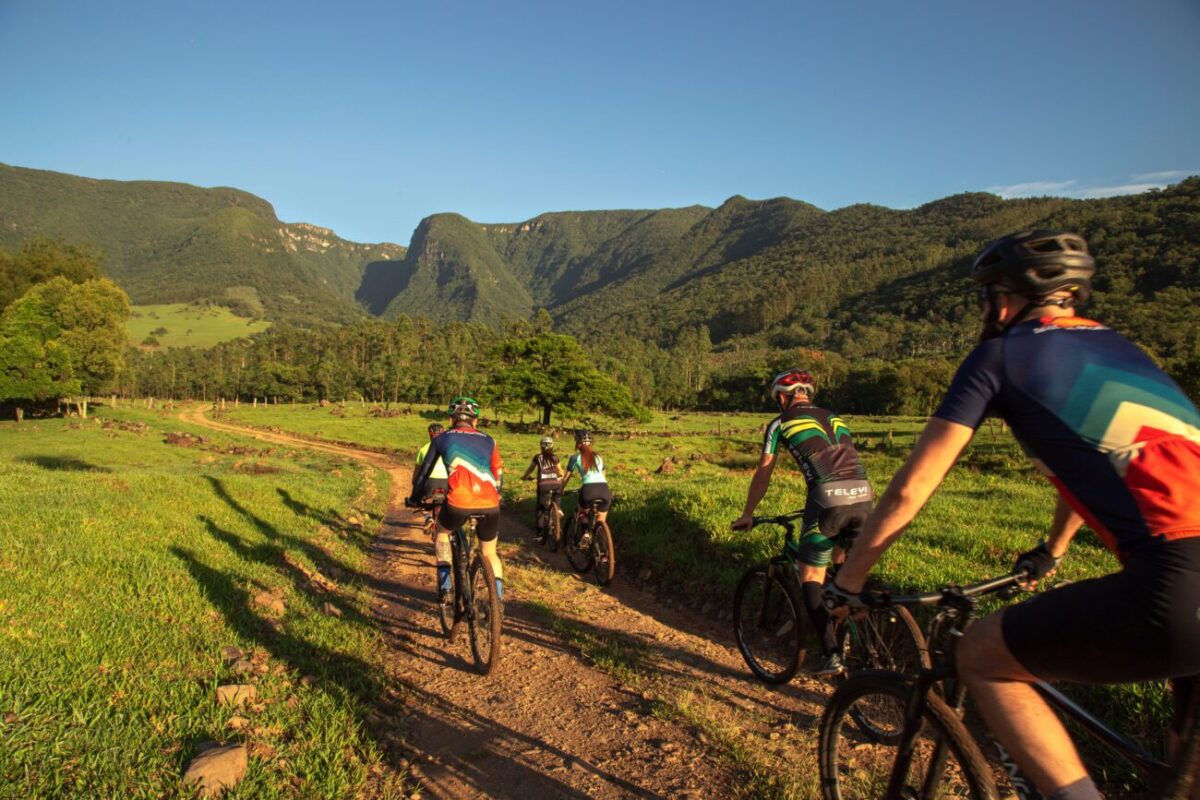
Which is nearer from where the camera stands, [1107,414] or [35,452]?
[1107,414]

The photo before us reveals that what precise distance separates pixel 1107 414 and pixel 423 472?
19.5 ft

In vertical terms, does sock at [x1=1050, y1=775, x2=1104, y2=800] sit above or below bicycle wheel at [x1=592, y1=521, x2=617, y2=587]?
above

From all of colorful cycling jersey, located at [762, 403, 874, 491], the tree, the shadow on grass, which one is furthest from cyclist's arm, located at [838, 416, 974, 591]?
the tree

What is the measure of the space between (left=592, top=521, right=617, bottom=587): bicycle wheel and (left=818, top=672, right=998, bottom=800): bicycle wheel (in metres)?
4.84

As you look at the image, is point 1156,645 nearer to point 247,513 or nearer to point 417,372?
point 247,513

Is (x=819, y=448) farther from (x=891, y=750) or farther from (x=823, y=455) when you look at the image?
(x=891, y=750)

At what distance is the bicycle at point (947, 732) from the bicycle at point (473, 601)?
121 inches

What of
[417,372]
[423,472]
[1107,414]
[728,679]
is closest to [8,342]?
[423,472]

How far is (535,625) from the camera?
258 inches

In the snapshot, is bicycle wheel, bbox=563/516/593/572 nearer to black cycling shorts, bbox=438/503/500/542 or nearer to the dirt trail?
the dirt trail

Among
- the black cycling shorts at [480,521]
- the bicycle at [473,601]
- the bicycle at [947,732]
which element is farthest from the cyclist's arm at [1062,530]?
the black cycling shorts at [480,521]

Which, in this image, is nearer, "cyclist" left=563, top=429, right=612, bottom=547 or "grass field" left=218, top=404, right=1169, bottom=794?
"grass field" left=218, top=404, right=1169, bottom=794

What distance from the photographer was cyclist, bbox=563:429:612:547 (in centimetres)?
908

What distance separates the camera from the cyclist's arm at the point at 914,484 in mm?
2066
